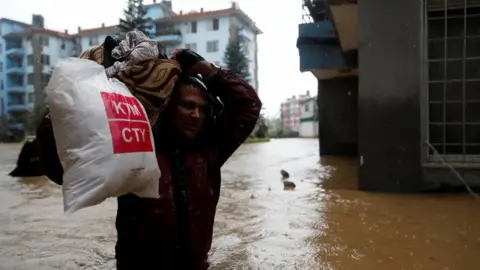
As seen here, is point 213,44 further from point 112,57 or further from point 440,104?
point 112,57

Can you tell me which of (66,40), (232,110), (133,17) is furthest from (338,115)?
(66,40)

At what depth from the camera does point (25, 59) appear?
54219 millimetres

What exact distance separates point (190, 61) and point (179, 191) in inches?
19.8

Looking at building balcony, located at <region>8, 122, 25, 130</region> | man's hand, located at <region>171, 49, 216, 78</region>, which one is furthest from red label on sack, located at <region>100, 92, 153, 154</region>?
building balcony, located at <region>8, 122, 25, 130</region>

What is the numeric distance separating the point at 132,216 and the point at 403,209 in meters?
4.17

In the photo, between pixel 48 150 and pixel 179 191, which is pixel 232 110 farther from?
pixel 48 150

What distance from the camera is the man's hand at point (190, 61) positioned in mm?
1843

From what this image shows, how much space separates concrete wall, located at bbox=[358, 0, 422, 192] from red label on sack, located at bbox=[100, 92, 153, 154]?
5394 mm

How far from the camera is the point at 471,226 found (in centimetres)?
441

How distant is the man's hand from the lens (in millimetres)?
1843

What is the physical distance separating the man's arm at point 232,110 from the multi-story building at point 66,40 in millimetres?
46846

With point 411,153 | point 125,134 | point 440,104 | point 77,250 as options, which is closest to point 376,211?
point 411,153

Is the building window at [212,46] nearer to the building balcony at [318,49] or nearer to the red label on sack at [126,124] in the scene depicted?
the building balcony at [318,49]

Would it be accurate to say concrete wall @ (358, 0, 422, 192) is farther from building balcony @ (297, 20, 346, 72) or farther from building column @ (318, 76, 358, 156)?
building column @ (318, 76, 358, 156)
